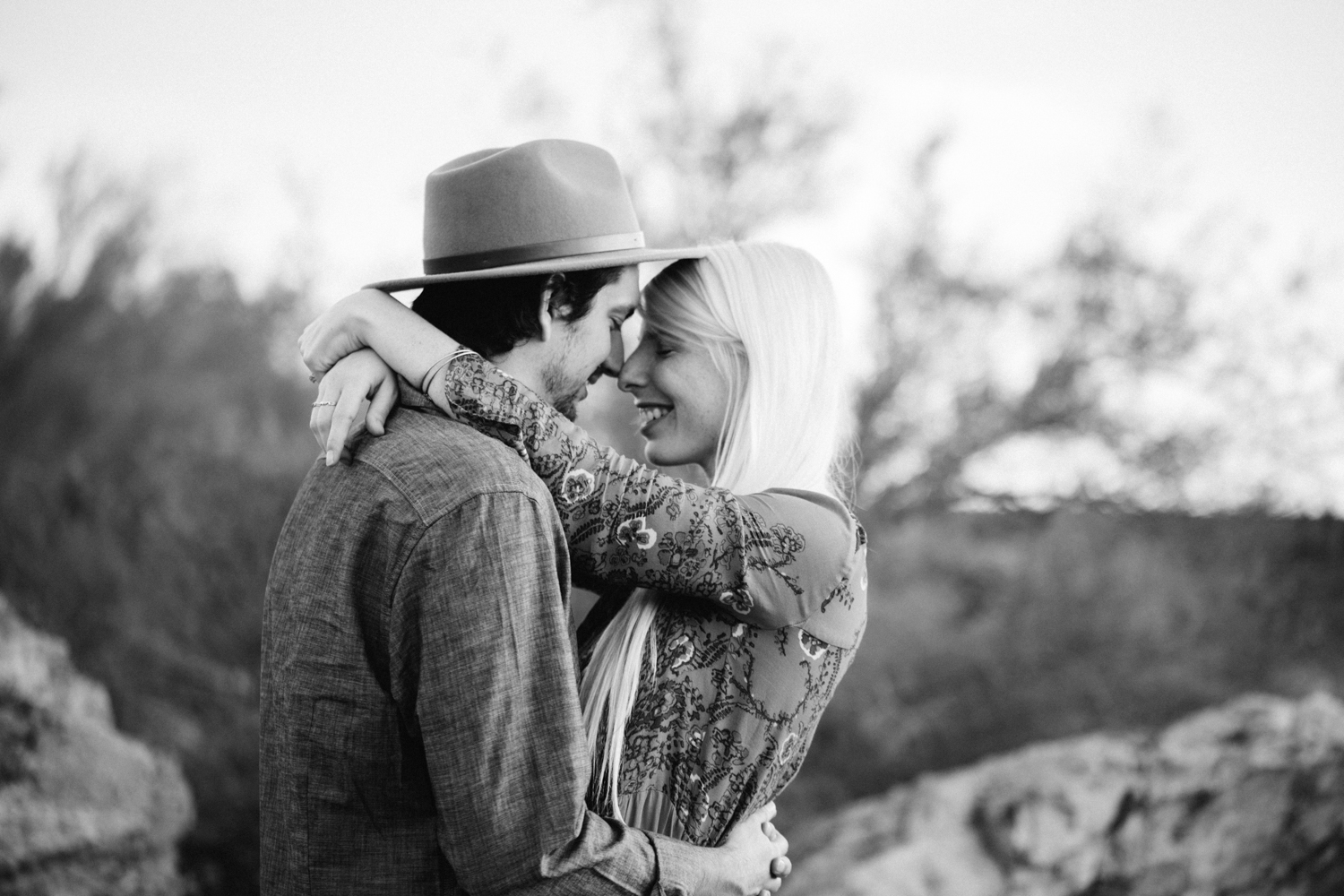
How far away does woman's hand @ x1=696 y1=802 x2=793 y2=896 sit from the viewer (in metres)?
1.61

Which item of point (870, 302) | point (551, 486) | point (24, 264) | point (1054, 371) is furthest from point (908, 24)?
point (24, 264)

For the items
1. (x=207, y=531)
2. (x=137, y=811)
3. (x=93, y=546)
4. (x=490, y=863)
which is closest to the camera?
(x=490, y=863)

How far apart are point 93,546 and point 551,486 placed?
11172 millimetres

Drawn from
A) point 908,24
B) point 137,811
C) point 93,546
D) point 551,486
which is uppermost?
point 908,24

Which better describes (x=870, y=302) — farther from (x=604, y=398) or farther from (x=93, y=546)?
(x=93, y=546)

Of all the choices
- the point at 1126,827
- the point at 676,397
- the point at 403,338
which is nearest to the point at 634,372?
the point at 676,397

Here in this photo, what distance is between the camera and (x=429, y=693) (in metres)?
1.35

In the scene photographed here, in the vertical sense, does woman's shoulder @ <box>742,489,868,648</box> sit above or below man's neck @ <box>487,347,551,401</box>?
Answer: below

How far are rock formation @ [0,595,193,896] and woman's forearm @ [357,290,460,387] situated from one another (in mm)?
3715

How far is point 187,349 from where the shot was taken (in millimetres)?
20094

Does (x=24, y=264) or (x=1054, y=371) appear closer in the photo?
(x=1054, y=371)

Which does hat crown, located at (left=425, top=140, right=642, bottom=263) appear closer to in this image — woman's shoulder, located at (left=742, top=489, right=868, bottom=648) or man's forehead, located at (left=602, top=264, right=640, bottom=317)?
man's forehead, located at (left=602, top=264, right=640, bottom=317)

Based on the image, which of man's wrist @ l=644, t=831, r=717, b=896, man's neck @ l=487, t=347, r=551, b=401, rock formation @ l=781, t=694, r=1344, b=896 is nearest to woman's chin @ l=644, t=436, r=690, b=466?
man's neck @ l=487, t=347, r=551, b=401

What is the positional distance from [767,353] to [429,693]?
2.98ft
